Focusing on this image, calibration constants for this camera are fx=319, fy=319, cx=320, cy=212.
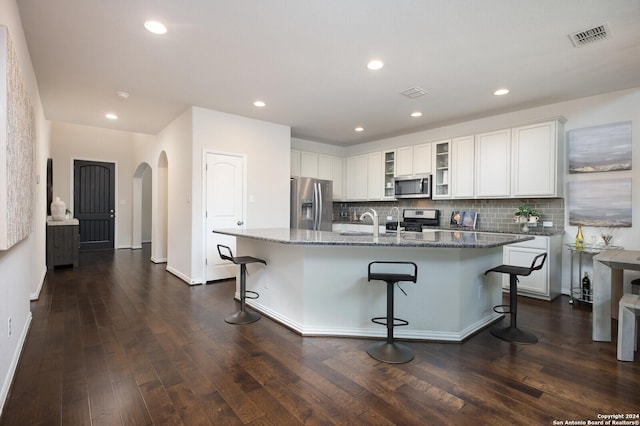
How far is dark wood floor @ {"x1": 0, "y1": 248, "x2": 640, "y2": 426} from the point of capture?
180 cm

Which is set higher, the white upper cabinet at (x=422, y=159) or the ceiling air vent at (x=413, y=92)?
the ceiling air vent at (x=413, y=92)

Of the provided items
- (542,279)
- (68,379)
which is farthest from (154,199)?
(542,279)

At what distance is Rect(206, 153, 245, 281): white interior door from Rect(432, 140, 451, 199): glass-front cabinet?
3287 mm

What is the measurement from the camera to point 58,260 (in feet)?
19.1

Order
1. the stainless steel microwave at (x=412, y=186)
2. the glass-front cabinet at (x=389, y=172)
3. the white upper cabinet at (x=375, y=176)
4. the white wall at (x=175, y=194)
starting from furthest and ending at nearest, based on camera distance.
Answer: the white upper cabinet at (x=375, y=176) → the glass-front cabinet at (x=389, y=172) → the stainless steel microwave at (x=412, y=186) → the white wall at (x=175, y=194)

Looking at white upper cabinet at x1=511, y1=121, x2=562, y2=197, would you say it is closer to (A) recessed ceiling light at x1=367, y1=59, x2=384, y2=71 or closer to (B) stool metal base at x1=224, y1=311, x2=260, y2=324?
(A) recessed ceiling light at x1=367, y1=59, x2=384, y2=71

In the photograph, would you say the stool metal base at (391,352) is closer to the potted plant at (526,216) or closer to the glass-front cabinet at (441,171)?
the potted plant at (526,216)

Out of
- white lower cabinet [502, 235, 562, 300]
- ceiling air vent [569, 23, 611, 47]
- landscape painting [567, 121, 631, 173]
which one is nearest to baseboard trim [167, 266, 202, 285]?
white lower cabinet [502, 235, 562, 300]

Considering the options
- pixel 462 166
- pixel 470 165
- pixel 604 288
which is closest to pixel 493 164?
pixel 470 165

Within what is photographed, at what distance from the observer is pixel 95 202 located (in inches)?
320

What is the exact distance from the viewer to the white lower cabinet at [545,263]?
13.3 ft

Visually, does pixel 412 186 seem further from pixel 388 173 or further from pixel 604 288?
pixel 604 288

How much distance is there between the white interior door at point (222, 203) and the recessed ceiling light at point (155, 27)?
227cm

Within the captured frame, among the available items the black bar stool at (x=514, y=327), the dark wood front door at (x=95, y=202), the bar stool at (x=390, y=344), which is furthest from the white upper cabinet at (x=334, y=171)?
Result: the dark wood front door at (x=95, y=202)
